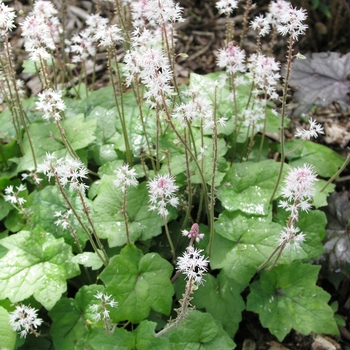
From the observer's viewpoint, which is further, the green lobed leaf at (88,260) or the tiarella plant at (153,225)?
the green lobed leaf at (88,260)

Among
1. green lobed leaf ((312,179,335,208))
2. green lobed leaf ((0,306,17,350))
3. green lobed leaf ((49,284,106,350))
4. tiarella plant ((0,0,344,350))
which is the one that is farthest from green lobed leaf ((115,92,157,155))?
green lobed leaf ((0,306,17,350))

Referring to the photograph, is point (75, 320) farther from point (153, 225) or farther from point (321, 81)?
point (321, 81)

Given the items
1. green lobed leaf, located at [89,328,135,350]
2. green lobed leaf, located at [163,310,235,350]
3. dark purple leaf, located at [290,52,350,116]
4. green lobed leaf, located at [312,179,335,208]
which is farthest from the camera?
dark purple leaf, located at [290,52,350,116]

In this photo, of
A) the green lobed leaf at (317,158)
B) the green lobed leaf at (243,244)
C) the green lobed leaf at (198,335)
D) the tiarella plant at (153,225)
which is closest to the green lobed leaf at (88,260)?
the tiarella plant at (153,225)

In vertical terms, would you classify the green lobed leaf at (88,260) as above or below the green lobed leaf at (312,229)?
above

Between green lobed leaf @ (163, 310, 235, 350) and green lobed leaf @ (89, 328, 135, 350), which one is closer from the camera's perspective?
green lobed leaf @ (89, 328, 135, 350)

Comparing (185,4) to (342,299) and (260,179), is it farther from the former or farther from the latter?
(342,299)

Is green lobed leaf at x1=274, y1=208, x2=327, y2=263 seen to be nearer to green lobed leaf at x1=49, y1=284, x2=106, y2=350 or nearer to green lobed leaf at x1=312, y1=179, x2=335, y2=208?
green lobed leaf at x1=312, y1=179, x2=335, y2=208

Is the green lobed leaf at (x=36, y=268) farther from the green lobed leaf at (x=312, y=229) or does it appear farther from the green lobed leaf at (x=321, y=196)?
the green lobed leaf at (x=321, y=196)
